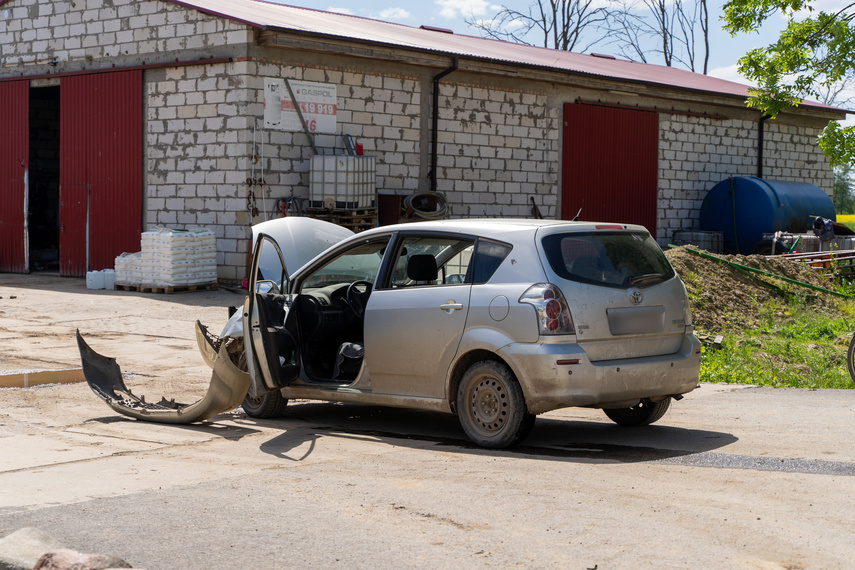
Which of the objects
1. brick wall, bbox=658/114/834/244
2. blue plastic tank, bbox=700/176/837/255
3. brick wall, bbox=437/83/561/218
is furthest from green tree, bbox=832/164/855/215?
brick wall, bbox=437/83/561/218

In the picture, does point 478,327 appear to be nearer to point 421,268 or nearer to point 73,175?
point 421,268

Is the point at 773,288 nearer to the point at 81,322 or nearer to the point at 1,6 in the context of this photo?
the point at 81,322

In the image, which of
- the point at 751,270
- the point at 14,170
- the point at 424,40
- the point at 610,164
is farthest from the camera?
the point at 610,164

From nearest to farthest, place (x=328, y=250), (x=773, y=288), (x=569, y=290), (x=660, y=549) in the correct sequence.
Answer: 1. (x=660, y=549)
2. (x=569, y=290)
3. (x=328, y=250)
4. (x=773, y=288)

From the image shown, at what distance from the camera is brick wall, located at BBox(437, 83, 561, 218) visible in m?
22.1

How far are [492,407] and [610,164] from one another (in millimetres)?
19576

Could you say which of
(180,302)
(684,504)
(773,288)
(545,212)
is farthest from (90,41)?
(684,504)

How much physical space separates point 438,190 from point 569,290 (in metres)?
15.2

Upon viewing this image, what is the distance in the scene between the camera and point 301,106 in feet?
63.9

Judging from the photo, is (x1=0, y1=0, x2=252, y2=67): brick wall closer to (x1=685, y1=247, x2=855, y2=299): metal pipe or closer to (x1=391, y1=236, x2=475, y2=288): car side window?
(x1=685, y1=247, x2=855, y2=299): metal pipe

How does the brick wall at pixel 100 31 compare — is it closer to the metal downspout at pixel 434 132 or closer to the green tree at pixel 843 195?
the metal downspout at pixel 434 132

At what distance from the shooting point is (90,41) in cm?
2177

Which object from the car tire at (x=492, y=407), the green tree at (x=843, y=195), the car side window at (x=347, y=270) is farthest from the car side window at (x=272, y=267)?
the green tree at (x=843, y=195)

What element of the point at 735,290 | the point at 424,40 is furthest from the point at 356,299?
the point at 424,40
